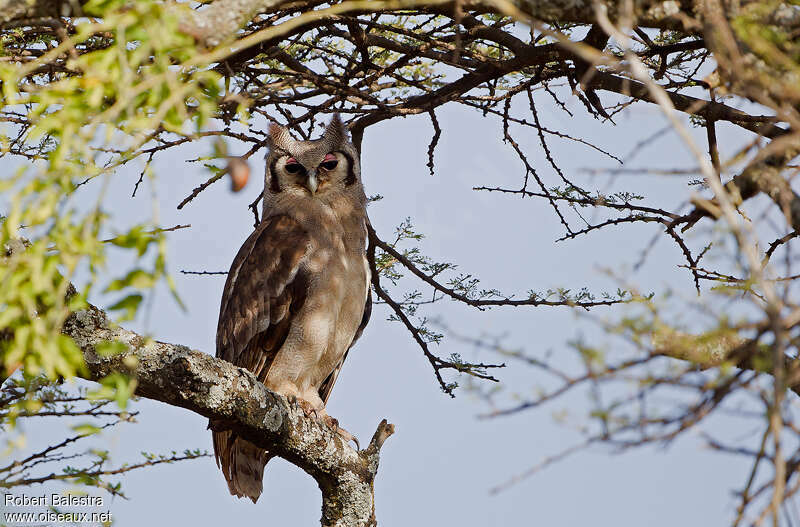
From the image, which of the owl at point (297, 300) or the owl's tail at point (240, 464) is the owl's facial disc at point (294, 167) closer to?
the owl at point (297, 300)

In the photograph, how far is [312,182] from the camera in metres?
5.29

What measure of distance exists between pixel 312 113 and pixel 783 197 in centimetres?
282

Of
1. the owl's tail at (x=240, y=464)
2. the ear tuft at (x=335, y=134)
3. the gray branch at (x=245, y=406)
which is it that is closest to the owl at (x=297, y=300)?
the owl's tail at (x=240, y=464)

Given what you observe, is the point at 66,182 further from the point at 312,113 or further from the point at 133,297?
the point at 312,113

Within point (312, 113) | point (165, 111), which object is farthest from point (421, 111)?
point (165, 111)

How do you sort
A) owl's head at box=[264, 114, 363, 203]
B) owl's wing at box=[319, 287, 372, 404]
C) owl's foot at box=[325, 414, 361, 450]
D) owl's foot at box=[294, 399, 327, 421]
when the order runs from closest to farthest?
1. owl's foot at box=[325, 414, 361, 450]
2. owl's foot at box=[294, 399, 327, 421]
3. owl's wing at box=[319, 287, 372, 404]
4. owl's head at box=[264, 114, 363, 203]

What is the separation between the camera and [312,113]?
14.9ft

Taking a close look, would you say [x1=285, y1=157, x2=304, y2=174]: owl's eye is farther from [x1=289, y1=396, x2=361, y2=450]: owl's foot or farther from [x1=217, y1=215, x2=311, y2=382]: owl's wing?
[x1=289, y1=396, x2=361, y2=450]: owl's foot

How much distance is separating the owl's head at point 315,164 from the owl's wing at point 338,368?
2.38 ft

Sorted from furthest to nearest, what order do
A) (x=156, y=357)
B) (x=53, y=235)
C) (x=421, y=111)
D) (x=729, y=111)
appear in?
(x=421, y=111)
(x=729, y=111)
(x=156, y=357)
(x=53, y=235)

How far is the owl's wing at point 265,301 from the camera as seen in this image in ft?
15.8

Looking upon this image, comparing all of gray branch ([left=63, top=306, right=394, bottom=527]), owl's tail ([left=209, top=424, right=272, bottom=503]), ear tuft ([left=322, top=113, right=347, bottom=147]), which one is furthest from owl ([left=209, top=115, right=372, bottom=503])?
gray branch ([left=63, top=306, right=394, bottom=527])

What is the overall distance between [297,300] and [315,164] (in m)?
1.00

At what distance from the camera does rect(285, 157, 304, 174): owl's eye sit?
5430 millimetres
